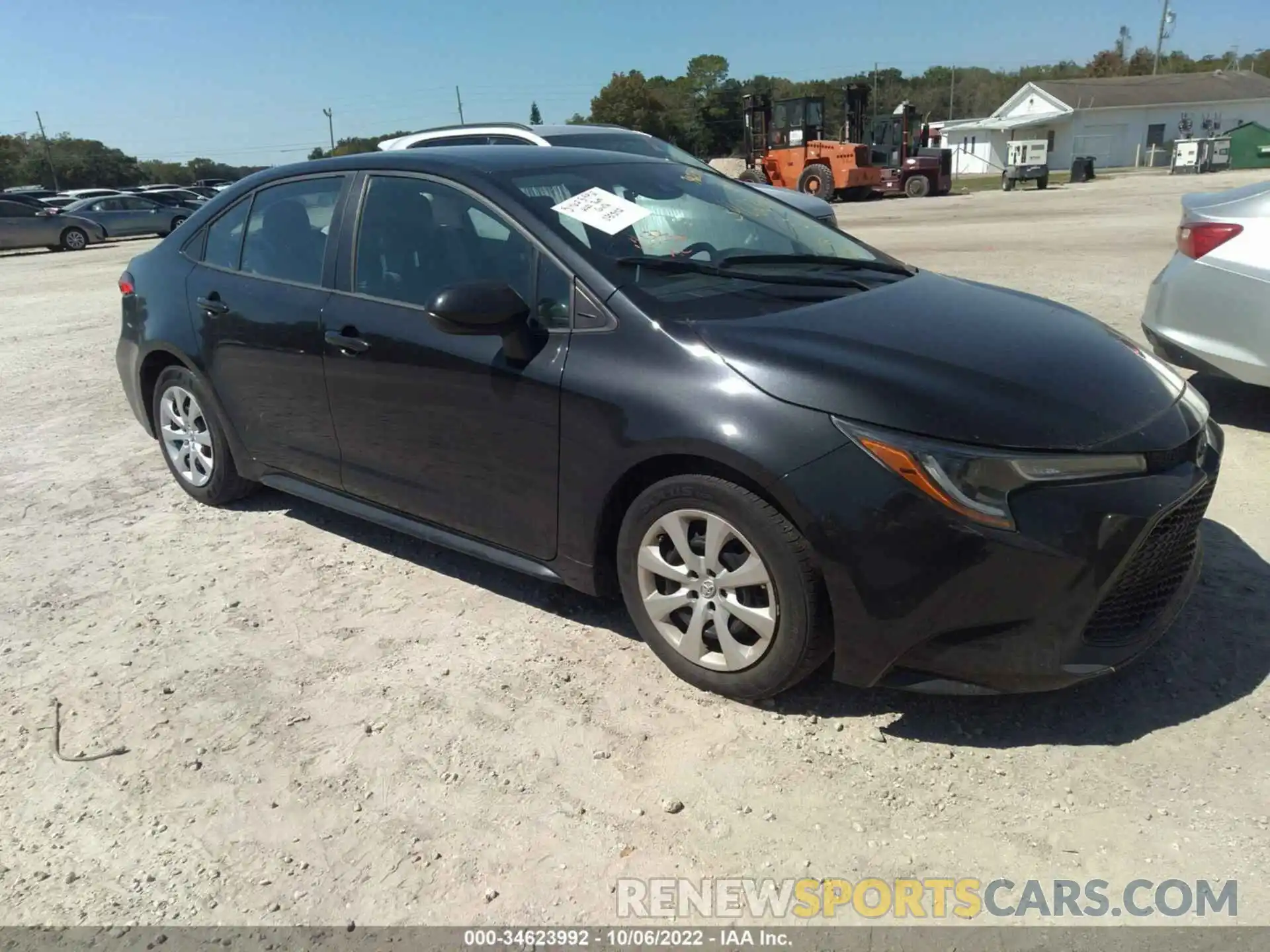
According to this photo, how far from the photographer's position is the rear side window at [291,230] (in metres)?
3.94

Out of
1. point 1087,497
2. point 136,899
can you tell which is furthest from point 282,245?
point 1087,497

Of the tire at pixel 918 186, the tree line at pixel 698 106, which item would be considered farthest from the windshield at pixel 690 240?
the tree line at pixel 698 106

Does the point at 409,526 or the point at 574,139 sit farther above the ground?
the point at 574,139

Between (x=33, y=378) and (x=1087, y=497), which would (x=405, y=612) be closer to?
(x=1087, y=497)

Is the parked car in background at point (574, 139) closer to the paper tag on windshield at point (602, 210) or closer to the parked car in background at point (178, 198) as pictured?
the paper tag on windshield at point (602, 210)

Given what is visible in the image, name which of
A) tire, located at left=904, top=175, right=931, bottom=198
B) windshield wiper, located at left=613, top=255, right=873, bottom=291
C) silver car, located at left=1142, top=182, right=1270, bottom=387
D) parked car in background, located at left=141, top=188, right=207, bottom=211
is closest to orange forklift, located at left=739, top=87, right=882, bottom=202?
tire, located at left=904, top=175, right=931, bottom=198

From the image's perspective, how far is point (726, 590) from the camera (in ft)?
9.27

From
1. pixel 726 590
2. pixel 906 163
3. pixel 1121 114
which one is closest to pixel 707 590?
pixel 726 590

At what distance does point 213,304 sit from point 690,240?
229cm

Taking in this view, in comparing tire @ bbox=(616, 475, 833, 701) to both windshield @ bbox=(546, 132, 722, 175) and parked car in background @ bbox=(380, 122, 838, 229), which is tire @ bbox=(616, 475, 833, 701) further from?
windshield @ bbox=(546, 132, 722, 175)

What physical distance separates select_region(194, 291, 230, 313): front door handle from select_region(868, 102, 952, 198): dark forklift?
3011cm

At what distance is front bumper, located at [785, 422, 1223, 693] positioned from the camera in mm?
2465

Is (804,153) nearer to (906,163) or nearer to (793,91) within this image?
(906,163)

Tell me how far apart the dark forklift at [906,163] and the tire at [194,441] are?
2997 cm
